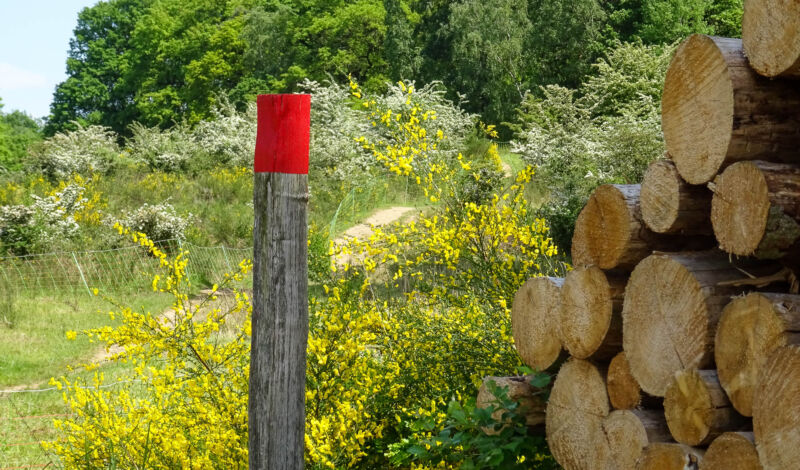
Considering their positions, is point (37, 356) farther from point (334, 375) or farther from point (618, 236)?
point (618, 236)

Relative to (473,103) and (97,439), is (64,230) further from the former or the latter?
(473,103)

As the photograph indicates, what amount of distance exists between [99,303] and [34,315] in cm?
111

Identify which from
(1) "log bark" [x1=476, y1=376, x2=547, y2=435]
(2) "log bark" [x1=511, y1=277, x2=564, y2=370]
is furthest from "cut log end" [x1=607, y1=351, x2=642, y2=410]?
(1) "log bark" [x1=476, y1=376, x2=547, y2=435]

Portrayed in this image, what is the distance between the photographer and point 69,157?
21.2 m

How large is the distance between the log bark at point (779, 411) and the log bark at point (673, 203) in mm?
612

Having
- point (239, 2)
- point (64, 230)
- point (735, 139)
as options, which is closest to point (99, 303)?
point (64, 230)

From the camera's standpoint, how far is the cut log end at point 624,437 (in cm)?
269

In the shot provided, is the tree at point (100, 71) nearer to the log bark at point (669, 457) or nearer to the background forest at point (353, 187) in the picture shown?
the background forest at point (353, 187)

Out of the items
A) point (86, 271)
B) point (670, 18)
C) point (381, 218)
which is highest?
point (670, 18)

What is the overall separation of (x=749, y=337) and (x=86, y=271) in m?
13.1

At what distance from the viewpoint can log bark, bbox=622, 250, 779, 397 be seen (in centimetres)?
241

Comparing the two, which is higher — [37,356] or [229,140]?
[229,140]

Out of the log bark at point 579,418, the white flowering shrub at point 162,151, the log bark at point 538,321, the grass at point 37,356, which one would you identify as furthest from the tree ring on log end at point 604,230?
the white flowering shrub at point 162,151

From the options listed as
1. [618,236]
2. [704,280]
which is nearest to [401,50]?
[618,236]
